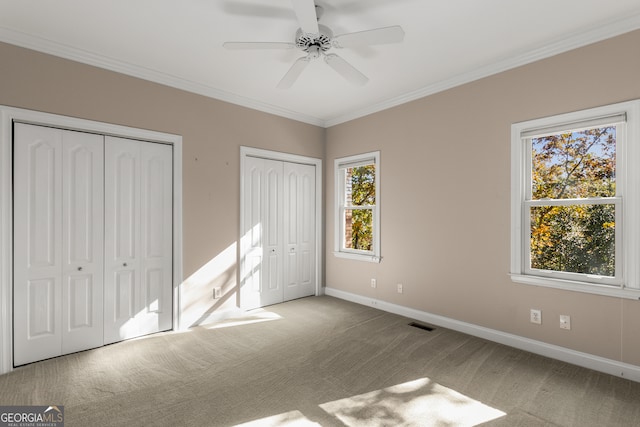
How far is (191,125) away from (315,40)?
1965 millimetres

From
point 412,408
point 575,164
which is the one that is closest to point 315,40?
point 575,164

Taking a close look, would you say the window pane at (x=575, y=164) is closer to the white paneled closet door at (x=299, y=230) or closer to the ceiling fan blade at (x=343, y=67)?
the ceiling fan blade at (x=343, y=67)

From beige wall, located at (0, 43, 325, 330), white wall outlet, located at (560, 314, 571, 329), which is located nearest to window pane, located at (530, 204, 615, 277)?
white wall outlet, located at (560, 314, 571, 329)

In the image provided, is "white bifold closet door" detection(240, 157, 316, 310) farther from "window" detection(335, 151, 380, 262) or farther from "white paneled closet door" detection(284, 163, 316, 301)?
"window" detection(335, 151, 380, 262)

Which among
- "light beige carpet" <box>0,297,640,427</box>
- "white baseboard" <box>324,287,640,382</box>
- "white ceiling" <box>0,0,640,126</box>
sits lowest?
"light beige carpet" <box>0,297,640,427</box>

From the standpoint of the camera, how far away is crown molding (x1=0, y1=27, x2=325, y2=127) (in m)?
2.74

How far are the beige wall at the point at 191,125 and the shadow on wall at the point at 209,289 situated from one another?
1 centimetres

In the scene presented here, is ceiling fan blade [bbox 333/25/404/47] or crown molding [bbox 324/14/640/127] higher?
crown molding [bbox 324/14/640/127]

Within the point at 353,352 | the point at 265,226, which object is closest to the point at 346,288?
the point at 265,226

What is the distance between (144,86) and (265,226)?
2172 millimetres

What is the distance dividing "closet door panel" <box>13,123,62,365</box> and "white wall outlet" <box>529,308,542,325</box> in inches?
172

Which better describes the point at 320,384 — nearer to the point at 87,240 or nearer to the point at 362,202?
the point at 87,240

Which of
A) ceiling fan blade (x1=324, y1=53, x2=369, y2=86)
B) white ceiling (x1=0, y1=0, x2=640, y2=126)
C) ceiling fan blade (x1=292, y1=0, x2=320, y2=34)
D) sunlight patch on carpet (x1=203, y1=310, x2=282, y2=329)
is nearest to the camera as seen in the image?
ceiling fan blade (x1=292, y1=0, x2=320, y2=34)

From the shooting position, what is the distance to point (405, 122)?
161 inches
